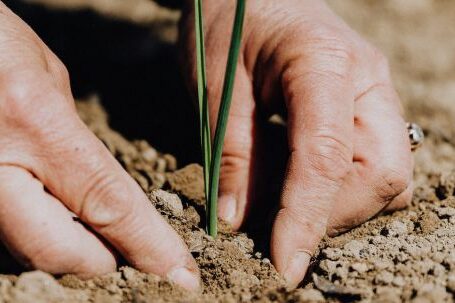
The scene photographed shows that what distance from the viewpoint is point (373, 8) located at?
3.14m

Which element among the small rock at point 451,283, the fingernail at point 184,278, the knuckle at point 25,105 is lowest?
the fingernail at point 184,278

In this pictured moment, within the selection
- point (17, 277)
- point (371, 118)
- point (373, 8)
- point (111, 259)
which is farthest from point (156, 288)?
point (373, 8)

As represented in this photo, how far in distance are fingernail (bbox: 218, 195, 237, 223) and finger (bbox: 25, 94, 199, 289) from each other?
0.30 metres

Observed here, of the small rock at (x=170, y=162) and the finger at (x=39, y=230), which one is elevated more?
the finger at (x=39, y=230)

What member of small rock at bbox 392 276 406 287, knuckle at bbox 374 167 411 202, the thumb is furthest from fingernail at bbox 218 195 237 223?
small rock at bbox 392 276 406 287

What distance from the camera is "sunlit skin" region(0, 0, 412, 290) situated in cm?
107

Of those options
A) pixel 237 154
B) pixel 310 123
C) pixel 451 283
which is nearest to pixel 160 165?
pixel 237 154

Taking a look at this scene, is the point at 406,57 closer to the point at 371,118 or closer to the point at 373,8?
the point at 373,8

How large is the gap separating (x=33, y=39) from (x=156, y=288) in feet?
2.00

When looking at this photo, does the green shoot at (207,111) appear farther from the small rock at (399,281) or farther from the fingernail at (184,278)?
the small rock at (399,281)

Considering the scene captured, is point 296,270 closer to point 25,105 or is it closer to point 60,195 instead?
point 60,195

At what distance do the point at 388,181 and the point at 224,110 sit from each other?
0.54m

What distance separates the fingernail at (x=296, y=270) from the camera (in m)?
1.23

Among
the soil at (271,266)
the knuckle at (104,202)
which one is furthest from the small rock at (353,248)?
the knuckle at (104,202)
